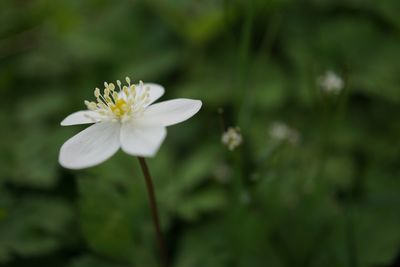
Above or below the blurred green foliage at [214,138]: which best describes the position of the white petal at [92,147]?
above

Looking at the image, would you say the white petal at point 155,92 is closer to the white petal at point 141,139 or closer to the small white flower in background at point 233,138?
the white petal at point 141,139

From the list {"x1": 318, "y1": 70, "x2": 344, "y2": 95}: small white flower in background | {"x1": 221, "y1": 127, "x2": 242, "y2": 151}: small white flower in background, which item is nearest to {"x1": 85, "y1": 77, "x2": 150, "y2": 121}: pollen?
{"x1": 221, "y1": 127, "x2": 242, "y2": 151}: small white flower in background

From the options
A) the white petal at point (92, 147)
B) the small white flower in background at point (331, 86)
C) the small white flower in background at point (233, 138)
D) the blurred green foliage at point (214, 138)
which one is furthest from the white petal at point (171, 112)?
the small white flower in background at point (331, 86)

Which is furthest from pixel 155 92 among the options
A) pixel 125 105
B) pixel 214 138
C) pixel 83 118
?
pixel 214 138

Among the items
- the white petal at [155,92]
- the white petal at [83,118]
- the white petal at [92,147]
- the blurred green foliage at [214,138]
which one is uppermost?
the white petal at [83,118]

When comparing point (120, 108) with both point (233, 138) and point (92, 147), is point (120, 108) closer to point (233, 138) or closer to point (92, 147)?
point (92, 147)

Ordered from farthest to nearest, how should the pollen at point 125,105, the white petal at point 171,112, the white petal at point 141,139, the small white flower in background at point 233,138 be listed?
the small white flower in background at point 233,138, the pollen at point 125,105, the white petal at point 171,112, the white petal at point 141,139

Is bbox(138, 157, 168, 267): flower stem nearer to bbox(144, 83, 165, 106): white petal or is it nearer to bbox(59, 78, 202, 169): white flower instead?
bbox(59, 78, 202, 169): white flower
